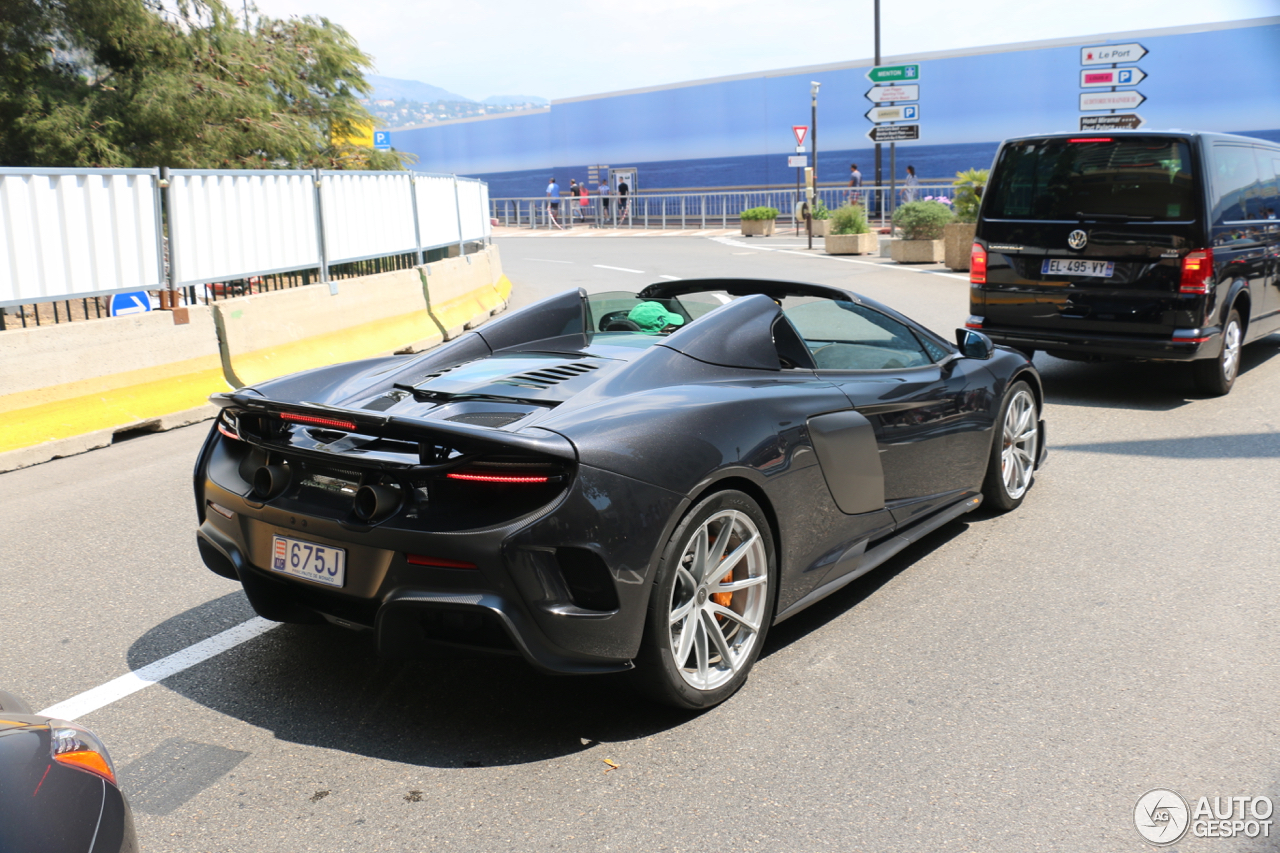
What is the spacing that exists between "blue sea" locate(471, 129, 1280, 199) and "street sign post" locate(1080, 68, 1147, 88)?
87.7 ft

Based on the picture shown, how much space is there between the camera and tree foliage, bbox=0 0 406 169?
16.6m

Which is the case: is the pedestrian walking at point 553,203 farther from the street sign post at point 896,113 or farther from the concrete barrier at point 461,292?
the concrete barrier at point 461,292

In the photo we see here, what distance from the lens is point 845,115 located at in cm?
5272

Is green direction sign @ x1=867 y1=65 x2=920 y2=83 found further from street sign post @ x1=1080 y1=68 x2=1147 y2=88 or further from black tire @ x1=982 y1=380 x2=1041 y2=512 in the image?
black tire @ x1=982 y1=380 x2=1041 y2=512

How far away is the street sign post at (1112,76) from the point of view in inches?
894

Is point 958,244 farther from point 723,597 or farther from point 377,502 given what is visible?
point 377,502

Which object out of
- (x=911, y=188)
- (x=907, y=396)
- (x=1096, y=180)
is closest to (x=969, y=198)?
(x=911, y=188)

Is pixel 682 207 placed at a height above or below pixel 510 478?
above

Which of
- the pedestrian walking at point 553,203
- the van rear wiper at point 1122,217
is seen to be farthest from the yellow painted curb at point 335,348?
the pedestrian walking at point 553,203

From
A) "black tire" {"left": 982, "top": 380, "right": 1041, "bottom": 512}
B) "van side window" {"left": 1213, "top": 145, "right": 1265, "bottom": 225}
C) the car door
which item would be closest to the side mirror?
the car door

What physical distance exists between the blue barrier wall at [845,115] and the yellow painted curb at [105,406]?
4031cm

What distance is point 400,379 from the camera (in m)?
4.00

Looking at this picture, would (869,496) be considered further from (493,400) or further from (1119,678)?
(493,400)

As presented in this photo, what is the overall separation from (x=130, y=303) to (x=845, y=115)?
4763cm
